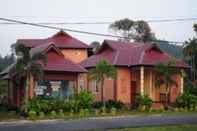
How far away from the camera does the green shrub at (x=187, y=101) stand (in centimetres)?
4184

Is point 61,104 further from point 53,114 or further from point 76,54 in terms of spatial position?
point 76,54

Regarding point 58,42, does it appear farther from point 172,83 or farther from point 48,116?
point 48,116

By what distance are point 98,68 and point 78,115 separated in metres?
5.88

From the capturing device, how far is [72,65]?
4044 cm

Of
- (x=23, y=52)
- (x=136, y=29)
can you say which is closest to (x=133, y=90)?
(x=23, y=52)

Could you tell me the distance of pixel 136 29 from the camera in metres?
83.9

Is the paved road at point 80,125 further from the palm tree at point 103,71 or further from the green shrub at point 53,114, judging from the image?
the palm tree at point 103,71

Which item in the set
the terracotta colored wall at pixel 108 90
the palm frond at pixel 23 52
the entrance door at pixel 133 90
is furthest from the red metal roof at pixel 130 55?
the palm frond at pixel 23 52

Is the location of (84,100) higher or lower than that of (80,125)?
higher

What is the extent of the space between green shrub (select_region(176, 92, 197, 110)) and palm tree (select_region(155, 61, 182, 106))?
1.41 metres

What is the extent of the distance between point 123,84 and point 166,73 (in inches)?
202

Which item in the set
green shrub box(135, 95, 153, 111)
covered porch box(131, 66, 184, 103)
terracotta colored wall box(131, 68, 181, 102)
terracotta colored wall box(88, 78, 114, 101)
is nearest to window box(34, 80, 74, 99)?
terracotta colored wall box(88, 78, 114, 101)

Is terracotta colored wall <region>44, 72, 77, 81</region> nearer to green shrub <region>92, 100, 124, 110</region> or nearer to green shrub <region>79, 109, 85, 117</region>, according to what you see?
green shrub <region>92, 100, 124, 110</region>

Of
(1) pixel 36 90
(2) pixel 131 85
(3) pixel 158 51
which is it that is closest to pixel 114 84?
(2) pixel 131 85
